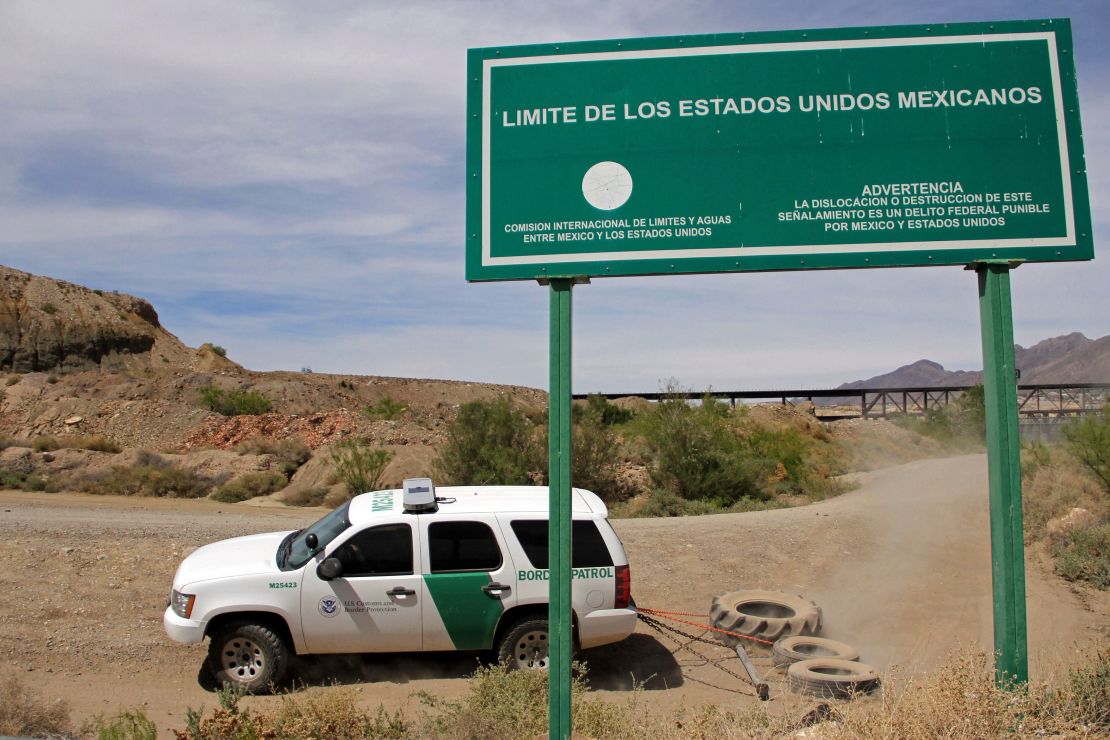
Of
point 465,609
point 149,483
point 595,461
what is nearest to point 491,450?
point 595,461

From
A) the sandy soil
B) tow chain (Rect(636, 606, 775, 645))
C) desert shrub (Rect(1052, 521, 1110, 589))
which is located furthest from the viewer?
desert shrub (Rect(1052, 521, 1110, 589))

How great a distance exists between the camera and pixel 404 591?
7.76 meters

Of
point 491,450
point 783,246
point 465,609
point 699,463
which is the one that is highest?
point 783,246

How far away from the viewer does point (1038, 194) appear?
15.6 feet

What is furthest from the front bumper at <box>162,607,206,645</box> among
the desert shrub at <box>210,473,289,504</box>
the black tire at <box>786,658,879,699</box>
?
the desert shrub at <box>210,473,289,504</box>

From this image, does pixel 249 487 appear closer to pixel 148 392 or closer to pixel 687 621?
pixel 687 621

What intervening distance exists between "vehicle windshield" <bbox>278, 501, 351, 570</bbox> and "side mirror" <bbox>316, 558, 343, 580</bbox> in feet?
0.85

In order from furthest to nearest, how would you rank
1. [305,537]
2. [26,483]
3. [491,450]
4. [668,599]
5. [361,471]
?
[26,483]
[361,471]
[491,450]
[668,599]
[305,537]

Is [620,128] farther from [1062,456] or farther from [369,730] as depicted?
[1062,456]

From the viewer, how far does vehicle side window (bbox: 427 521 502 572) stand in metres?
7.91

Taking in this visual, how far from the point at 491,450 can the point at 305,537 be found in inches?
570

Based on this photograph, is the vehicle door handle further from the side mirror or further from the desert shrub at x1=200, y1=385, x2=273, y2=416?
the desert shrub at x1=200, y1=385, x2=273, y2=416

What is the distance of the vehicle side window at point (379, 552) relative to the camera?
7820mm

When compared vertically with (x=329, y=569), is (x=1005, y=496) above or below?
above
